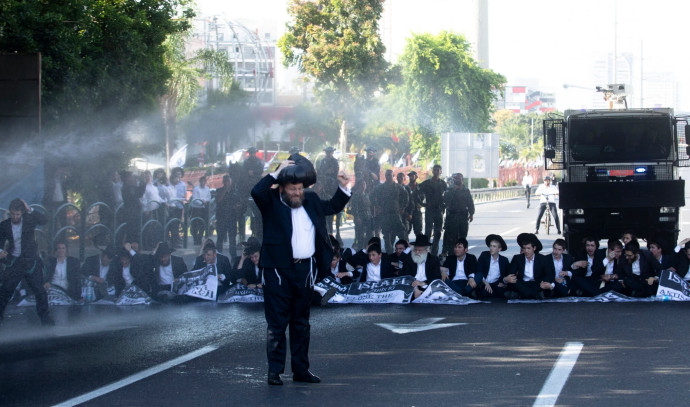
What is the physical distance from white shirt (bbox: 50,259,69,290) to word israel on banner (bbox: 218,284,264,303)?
2060 mm

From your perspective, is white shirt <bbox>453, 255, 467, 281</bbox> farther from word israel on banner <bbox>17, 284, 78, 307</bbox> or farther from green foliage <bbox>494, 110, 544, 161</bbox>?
green foliage <bbox>494, 110, 544, 161</bbox>

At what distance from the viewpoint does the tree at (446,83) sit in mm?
64125

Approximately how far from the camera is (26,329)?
35.8 feet

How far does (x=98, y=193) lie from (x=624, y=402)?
14.4 metres

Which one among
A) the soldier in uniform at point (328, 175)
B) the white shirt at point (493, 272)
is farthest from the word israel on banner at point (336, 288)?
the soldier in uniform at point (328, 175)

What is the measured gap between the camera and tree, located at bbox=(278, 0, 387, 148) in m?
22.9

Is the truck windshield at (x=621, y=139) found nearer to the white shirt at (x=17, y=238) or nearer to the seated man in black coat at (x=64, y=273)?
the seated man in black coat at (x=64, y=273)

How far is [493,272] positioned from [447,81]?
5246 centimetres

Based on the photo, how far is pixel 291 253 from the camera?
7.45 meters

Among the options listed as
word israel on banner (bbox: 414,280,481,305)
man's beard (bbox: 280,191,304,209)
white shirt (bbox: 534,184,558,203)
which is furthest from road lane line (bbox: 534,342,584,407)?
white shirt (bbox: 534,184,558,203)

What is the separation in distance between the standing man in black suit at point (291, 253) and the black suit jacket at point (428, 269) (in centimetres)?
604

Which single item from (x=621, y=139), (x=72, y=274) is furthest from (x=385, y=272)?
(x=621, y=139)

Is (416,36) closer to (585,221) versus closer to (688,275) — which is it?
(585,221)

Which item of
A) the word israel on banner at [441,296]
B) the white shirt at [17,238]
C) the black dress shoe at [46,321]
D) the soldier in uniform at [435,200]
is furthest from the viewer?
the soldier in uniform at [435,200]
